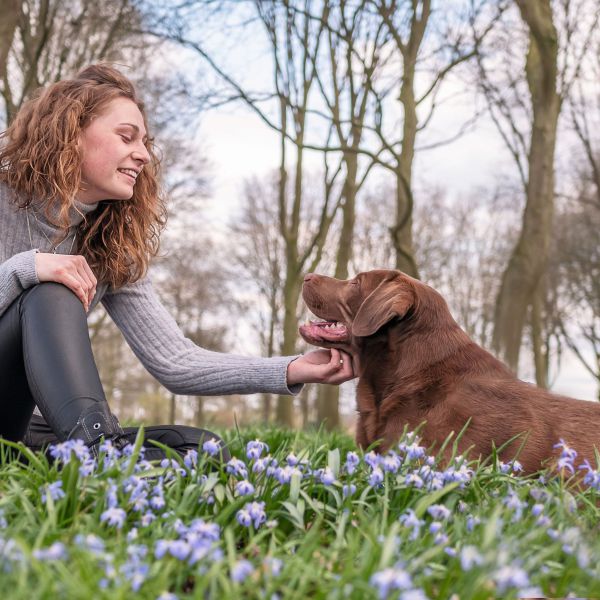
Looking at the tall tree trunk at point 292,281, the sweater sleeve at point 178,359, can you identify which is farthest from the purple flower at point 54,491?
Answer: the tall tree trunk at point 292,281

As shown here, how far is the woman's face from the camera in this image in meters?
4.11

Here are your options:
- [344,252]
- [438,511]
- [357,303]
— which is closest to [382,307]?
[357,303]

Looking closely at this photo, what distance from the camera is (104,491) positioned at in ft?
7.57

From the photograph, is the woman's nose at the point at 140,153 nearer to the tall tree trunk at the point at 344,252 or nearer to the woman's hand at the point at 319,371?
the woman's hand at the point at 319,371

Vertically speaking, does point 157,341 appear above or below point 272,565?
above

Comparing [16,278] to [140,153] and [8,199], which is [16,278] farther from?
[140,153]

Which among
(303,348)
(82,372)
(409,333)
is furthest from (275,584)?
(303,348)

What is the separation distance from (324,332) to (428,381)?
0.79 metres

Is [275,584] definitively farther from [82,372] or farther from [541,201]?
[541,201]

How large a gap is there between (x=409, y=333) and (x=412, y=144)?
22.6 feet

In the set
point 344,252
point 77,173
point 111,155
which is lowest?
point 77,173

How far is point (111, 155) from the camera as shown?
13.5ft

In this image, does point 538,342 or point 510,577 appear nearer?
point 510,577

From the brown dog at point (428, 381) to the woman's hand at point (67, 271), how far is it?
139cm
